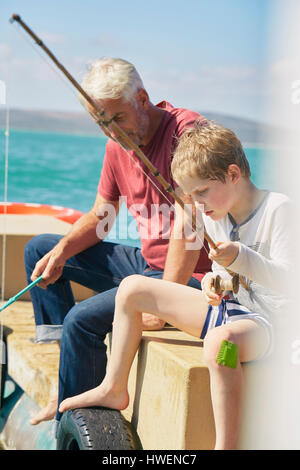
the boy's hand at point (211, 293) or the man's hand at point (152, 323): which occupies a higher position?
the boy's hand at point (211, 293)

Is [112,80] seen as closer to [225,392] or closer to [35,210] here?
[225,392]

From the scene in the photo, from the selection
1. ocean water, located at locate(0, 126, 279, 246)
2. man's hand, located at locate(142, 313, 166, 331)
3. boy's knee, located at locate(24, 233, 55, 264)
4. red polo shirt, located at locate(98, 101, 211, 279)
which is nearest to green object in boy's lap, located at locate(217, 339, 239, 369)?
man's hand, located at locate(142, 313, 166, 331)

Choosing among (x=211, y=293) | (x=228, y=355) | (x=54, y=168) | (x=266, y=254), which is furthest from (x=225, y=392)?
(x=54, y=168)

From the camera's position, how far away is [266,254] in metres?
1.71

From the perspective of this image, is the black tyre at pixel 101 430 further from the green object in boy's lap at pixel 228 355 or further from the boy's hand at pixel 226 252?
the boy's hand at pixel 226 252

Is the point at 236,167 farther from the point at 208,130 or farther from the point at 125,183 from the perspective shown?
the point at 125,183

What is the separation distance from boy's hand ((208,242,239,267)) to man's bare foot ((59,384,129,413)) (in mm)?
570

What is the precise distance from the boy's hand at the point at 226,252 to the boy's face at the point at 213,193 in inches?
6.9

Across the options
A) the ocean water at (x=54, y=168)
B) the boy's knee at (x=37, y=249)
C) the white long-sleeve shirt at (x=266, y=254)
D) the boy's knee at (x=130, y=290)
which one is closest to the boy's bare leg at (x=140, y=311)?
the boy's knee at (x=130, y=290)

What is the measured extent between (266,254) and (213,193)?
19cm

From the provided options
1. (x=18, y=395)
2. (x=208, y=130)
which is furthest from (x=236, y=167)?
(x=18, y=395)

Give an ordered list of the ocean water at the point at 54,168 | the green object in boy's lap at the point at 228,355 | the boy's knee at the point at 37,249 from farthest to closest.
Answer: the ocean water at the point at 54,168
the boy's knee at the point at 37,249
the green object in boy's lap at the point at 228,355

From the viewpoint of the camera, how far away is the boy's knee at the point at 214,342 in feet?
5.20

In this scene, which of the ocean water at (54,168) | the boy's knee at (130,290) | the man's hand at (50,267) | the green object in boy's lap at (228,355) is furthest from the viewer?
the ocean water at (54,168)
